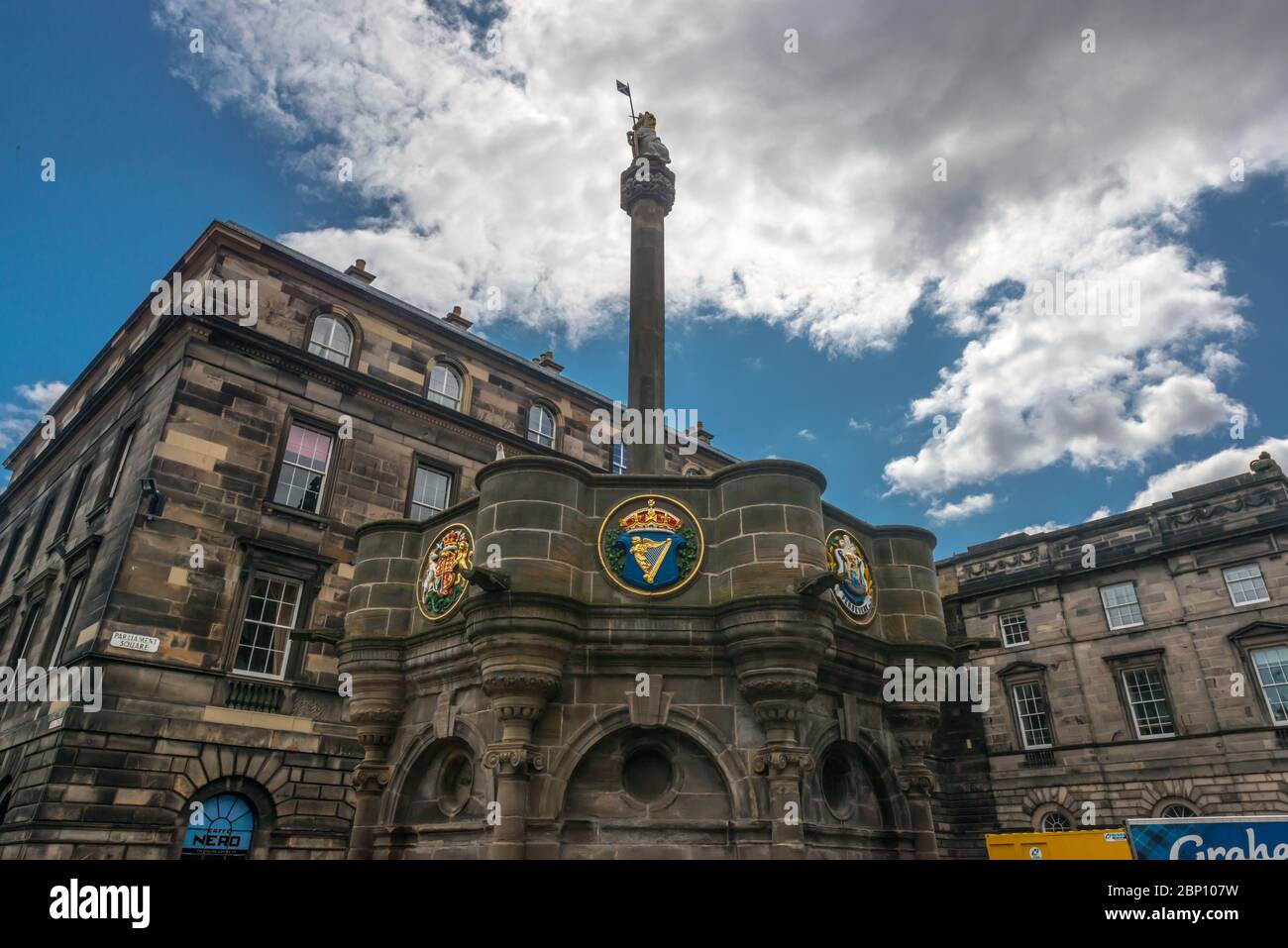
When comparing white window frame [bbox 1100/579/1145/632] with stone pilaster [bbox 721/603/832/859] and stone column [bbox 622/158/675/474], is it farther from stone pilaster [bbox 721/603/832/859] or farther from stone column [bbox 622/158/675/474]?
stone pilaster [bbox 721/603/832/859]

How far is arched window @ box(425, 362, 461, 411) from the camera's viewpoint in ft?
88.8

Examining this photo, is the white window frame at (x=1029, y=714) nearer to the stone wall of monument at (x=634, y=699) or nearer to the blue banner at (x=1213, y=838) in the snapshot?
the blue banner at (x=1213, y=838)

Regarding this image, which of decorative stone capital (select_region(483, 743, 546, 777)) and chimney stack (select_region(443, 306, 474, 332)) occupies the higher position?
chimney stack (select_region(443, 306, 474, 332))

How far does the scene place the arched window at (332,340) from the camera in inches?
957

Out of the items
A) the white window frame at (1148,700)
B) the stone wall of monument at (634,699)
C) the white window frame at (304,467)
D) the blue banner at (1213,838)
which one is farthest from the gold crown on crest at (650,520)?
the white window frame at (1148,700)

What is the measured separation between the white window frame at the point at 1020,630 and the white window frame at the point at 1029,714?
73.3 inches

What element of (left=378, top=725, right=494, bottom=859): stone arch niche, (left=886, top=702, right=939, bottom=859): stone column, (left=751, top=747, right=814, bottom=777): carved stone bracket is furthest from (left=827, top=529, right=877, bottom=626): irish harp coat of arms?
(left=378, top=725, right=494, bottom=859): stone arch niche

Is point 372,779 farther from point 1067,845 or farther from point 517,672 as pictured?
point 1067,845

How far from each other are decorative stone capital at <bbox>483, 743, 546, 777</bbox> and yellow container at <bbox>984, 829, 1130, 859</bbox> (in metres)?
20.8

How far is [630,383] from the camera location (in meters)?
14.3
